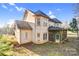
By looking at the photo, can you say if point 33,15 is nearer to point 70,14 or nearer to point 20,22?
point 20,22

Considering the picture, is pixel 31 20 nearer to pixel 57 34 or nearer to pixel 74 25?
pixel 57 34

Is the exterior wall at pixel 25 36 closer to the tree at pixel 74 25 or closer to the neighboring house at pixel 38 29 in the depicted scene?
the neighboring house at pixel 38 29

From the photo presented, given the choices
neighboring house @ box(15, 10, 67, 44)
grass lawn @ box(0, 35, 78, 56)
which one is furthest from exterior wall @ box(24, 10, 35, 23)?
grass lawn @ box(0, 35, 78, 56)

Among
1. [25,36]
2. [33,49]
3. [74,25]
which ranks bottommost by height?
[33,49]

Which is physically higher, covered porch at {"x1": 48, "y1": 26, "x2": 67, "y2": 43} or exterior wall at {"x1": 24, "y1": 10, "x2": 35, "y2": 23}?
exterior wall at {"x1": 24, "y1": 10, "x2": 35, "y2": 23}

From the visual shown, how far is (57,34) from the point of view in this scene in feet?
5.91

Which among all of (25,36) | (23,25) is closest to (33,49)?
(25,36)

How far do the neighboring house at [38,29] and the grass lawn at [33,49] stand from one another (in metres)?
0.05

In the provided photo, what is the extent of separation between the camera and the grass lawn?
1.77 meters

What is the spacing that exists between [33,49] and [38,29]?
208 mm

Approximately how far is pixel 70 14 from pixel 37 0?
354 mm

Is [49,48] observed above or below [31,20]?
below

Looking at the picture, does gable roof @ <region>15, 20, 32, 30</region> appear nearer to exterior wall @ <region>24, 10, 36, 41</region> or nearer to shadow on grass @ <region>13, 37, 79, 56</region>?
exterior wall @ <region>24, 10, 36, 41</region>

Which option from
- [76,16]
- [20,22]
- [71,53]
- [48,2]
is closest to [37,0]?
[48,2]
